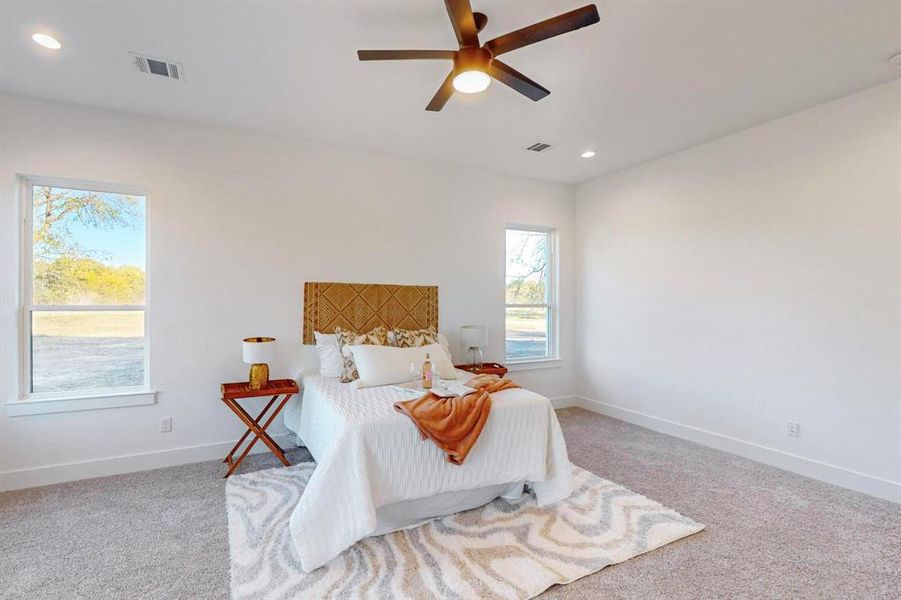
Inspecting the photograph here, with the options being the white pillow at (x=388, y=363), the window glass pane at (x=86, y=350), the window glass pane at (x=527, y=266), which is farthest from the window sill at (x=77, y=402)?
the window glass pane at (x=527, y=266)

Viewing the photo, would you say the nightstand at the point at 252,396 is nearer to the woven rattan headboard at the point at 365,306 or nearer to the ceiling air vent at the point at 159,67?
the woven rattan headboard at the point at 365,306

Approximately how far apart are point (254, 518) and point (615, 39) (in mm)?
3454

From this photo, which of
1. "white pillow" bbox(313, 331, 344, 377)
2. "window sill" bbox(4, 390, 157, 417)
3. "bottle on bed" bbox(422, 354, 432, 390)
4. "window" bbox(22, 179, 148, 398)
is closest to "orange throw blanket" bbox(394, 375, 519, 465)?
"bottle on bed" bbox(422, 354, 432, 390)

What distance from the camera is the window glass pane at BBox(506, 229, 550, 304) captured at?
5.16 metres

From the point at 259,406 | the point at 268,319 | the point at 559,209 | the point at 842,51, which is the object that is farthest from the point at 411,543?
the point at 559,209

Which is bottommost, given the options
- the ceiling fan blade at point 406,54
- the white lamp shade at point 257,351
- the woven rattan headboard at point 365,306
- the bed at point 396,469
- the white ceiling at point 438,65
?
the bed at point 396,469

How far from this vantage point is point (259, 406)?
378cm

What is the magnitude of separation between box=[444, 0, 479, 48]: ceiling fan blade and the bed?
77.4 inches

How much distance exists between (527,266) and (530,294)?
0.34m

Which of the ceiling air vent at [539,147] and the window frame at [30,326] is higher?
the ceiling air vent at [539,147]

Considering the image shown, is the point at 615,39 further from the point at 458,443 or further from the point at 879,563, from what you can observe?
the point at 879,563

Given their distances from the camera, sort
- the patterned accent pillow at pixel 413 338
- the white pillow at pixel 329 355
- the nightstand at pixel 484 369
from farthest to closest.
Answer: the nightstand at pixel 484 369
the patterned accent pillow at pixel 413 338
the white pillow at pixel 329 355

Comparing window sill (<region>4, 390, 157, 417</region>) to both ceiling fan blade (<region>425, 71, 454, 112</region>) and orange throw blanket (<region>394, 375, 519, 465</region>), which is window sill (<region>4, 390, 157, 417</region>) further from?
ceiling fan blade (<region>425, 71, 454, 112</region>)

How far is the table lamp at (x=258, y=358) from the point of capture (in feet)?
11.0
